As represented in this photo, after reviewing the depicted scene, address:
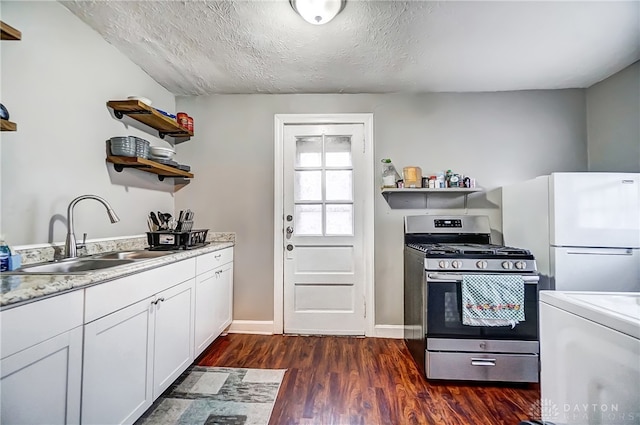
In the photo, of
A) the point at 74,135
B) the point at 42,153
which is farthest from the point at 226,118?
the point at 42,153

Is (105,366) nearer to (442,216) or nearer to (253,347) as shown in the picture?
(253,347)

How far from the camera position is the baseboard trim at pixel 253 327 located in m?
2.61

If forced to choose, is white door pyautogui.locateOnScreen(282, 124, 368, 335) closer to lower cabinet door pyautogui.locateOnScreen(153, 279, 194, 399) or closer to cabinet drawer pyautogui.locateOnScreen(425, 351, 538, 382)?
cabinet drawer pyautogui.locateOnScreen(425, 351, 538, 382)

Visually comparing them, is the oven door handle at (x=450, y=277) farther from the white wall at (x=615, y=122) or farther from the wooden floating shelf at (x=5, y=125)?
the wooden floating shelf at (x=5, y=125)

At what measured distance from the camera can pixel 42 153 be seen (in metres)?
1.46

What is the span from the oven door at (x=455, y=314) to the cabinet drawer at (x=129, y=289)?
66.0 inches

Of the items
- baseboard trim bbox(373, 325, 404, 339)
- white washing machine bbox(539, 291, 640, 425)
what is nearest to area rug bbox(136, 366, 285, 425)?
baseboard trim bbox(373, 325, 404, 339)

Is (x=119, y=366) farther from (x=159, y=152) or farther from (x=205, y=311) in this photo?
(x=159, y=152)

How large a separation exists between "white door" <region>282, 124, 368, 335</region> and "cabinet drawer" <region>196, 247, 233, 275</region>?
0.52 m

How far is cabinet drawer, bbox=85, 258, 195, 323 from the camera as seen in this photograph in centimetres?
108

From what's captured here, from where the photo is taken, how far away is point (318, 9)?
1.52m

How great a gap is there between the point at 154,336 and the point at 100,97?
161 centimetres

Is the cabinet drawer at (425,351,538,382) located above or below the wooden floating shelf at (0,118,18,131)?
below

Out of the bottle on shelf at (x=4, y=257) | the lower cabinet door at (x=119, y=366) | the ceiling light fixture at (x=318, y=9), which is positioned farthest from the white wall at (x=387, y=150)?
the bottle on shelf at (x=4, y=257)
